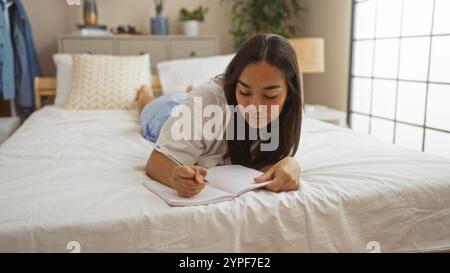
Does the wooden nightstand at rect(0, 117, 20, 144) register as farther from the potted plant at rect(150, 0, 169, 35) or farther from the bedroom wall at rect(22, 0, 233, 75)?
the potted plant at rect(150, 0, 169, 35)

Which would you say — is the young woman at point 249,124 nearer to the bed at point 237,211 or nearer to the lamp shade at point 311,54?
the bed at point 237,211

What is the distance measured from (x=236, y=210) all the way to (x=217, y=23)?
2758 millimetres

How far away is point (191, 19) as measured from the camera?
313 centimetres

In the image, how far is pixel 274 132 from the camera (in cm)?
119

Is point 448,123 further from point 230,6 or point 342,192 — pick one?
point 230,6

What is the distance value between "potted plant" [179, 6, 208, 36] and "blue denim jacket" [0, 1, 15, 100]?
124 cm

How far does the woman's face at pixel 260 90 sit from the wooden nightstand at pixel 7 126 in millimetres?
1653

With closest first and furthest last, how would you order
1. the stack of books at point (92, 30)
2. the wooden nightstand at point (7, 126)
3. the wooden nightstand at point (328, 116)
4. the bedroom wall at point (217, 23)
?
the wooden nightstand at point (7, 126)
the wooden nightstand at point (328, 116)
the stack of books at point (92, 30)
the bedroom wall at point (217, 23)

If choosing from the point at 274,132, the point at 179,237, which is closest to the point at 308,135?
the point at 274,132

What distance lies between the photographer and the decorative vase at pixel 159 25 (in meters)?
3.03

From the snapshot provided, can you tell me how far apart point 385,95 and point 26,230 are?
2.44 meters

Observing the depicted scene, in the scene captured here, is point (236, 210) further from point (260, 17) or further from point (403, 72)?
point (260, 17)

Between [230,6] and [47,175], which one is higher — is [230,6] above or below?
above

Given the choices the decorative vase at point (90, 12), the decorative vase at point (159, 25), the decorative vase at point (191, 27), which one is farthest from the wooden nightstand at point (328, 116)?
the decorative vase at point (90, 12)
